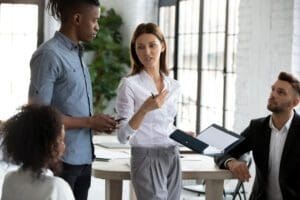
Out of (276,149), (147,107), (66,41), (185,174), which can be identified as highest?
(66,41)

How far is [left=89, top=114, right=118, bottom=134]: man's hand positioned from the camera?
2221 mm

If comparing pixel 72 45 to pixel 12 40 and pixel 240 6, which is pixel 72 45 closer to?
pixel 240 6

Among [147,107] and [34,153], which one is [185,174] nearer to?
[147,107]

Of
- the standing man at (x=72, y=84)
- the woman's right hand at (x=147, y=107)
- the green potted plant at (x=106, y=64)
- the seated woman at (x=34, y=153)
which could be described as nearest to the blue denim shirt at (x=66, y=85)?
the standing man at (x=72, y=84)

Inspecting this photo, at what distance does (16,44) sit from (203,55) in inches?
106

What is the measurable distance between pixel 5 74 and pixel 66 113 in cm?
593

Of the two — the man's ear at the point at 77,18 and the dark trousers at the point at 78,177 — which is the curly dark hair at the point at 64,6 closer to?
the man's ear at the point at 77,18

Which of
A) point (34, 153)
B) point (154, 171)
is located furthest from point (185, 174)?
point (34, 153)

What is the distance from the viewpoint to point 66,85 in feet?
7.30

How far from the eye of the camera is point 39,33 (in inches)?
317

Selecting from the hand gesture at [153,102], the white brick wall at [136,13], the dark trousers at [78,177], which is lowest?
the dark trousers at [78,177]

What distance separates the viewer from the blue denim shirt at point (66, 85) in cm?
218

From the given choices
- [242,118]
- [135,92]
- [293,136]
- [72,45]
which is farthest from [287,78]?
[242,118]

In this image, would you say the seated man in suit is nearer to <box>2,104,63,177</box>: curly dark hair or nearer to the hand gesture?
the hand gesture
